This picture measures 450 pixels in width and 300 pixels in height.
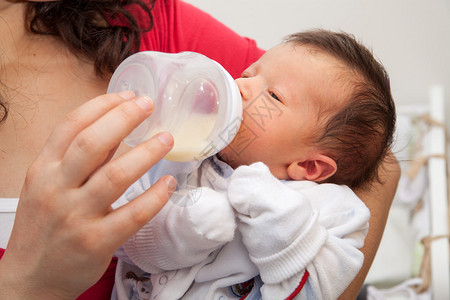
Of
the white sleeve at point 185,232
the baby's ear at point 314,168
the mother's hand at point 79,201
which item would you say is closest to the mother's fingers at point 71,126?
the mother's hand at point 79,201

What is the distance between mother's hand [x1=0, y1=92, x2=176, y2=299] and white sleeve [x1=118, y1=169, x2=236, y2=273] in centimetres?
10

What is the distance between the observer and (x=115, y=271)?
0.91 meters

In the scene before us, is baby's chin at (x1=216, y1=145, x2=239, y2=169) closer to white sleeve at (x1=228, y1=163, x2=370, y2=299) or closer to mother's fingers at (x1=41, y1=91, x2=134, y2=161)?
white sleeve at (x1=228, y1=163, x2=370, y2=299)

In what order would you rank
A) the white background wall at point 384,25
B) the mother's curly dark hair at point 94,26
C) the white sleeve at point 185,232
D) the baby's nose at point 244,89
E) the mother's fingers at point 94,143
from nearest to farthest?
the mother's fingers at point 94,143, the white sleeve at point 185,232, the baby's nose at point 244,89, the mother's curly dark hair at point 94,26, the white background wall at point 384,25

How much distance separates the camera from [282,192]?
734 millimetres

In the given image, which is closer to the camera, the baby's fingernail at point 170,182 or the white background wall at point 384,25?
the baby's fingernail at point 170,182

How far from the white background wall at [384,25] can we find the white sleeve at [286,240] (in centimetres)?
165

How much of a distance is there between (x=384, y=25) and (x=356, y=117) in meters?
1.71

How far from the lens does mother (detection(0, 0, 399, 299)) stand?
56 cm

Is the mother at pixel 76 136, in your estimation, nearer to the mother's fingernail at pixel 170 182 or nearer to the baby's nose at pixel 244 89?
the mother's fingernail at pixel 170 182

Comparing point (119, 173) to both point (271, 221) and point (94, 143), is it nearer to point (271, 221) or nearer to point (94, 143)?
point (94, 143)

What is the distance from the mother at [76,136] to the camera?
1.84 ft

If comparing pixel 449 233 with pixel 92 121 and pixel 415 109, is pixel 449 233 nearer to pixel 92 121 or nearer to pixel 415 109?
pixel 415 109

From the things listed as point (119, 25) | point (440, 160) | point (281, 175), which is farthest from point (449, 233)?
point (119, 25)
